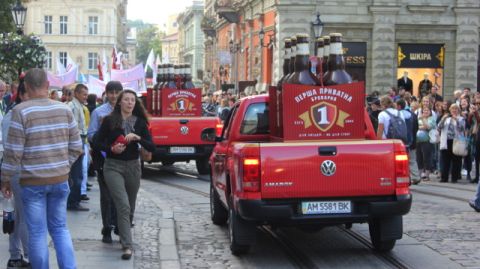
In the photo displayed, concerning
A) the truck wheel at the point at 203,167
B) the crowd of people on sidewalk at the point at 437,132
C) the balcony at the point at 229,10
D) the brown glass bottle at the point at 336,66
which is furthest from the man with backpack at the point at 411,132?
the balcony at the point at 229,10

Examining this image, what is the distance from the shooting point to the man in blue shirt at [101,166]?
29.5 feet

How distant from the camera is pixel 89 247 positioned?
896 centimetres

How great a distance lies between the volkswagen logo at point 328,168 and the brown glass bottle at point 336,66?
4.97ft

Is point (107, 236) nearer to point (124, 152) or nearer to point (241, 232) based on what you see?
point (124, 152)

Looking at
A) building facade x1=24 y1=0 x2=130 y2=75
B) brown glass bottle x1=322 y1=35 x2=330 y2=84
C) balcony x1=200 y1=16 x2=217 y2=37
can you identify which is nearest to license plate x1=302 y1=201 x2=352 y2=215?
brown glass bottle x1=322 y1=35 x2=330 y2=84

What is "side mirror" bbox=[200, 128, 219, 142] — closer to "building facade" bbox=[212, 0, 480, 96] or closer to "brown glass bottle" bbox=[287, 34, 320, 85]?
"brown glass bottle" bbox=[287, 34, 320, 85]

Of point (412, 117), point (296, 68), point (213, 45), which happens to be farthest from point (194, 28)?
point (296, 68)

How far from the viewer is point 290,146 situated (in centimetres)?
817

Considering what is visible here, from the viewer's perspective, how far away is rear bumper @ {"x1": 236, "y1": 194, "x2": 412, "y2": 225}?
816 centimetres

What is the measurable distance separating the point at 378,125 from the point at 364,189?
7.92m

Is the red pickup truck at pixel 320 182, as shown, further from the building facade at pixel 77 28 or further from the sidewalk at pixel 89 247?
the building facade at pixel 77 28

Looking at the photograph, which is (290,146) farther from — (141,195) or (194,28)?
(194,28)

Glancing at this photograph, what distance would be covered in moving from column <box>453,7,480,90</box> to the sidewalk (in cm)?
2799

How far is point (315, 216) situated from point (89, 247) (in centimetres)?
258
